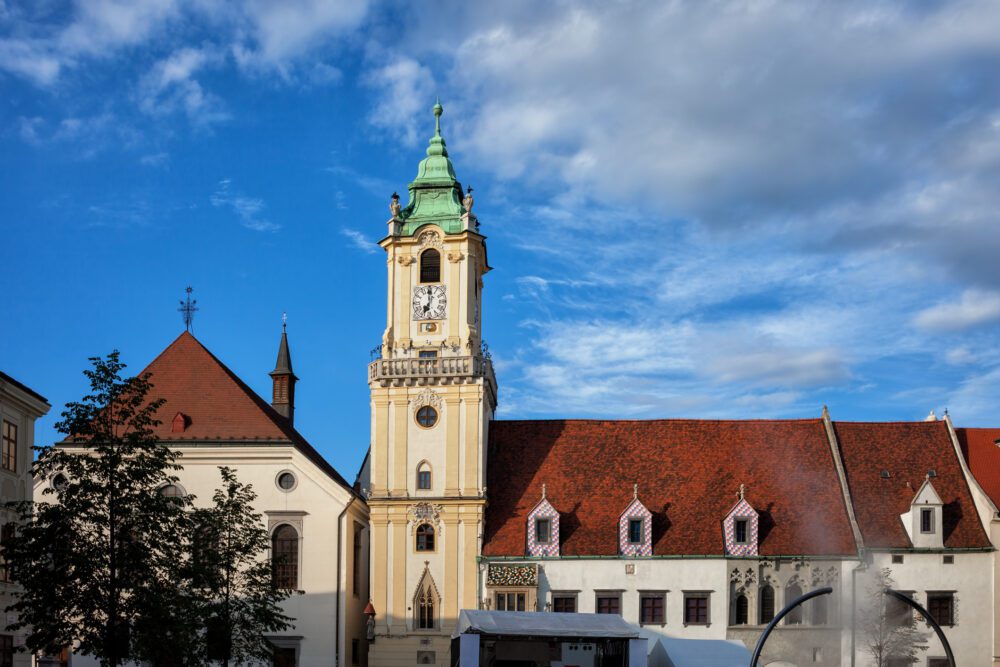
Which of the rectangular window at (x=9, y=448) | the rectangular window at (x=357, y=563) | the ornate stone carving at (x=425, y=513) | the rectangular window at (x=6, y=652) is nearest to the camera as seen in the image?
the rectangular window at (x=6, y=652)

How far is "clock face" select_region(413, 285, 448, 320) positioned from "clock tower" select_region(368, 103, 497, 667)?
44 millimetres

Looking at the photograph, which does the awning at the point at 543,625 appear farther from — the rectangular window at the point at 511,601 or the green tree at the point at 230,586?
the rectangular window at the point at 511,601

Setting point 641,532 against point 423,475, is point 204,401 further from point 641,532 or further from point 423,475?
point 641,532

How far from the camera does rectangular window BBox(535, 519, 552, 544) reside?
191 feet

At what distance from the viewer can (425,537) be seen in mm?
58812

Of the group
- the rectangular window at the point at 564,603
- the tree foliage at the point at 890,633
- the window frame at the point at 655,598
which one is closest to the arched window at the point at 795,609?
the tree foliage at the point at 890,633

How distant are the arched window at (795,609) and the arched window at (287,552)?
20159 millimetres

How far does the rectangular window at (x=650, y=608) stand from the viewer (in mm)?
57219

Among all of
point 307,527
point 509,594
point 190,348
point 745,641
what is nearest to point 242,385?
point 190,348

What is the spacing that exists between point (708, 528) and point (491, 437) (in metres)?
10.7

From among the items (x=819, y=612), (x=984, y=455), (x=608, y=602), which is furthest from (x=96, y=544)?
(x=984, y=455)

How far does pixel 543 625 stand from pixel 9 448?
17.9 metres

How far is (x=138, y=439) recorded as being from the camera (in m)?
36.1

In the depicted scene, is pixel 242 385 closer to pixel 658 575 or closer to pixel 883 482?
pixel 658 575
